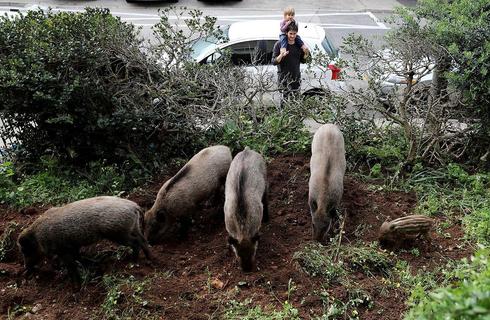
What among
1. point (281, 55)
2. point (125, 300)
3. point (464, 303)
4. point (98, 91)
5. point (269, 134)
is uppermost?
point (464, 303)

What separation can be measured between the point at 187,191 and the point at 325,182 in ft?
6.39

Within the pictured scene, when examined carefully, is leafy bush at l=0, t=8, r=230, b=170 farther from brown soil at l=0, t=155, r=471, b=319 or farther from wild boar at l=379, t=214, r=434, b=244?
wild boar at l=379, t=214, r=434, b=244

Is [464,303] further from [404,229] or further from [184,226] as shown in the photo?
[184,226]

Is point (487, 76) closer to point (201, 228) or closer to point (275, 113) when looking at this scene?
point (275, 113)

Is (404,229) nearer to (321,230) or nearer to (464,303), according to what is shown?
(321,230)

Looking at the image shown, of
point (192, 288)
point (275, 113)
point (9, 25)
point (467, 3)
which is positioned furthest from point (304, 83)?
point (192, 288)

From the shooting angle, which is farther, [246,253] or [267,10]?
[267,10]

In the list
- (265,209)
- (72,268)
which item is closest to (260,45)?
(265,209)

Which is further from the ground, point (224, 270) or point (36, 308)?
point (224, 270)

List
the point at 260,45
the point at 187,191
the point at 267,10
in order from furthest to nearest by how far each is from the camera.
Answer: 1. the point at 267,10
2. the point at 260,45
3. the point at 187,191

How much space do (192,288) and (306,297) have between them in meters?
1.35

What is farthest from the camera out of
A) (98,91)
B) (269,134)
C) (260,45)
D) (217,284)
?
(260,45)

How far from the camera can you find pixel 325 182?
25.8ft

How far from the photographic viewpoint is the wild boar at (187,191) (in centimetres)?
794
